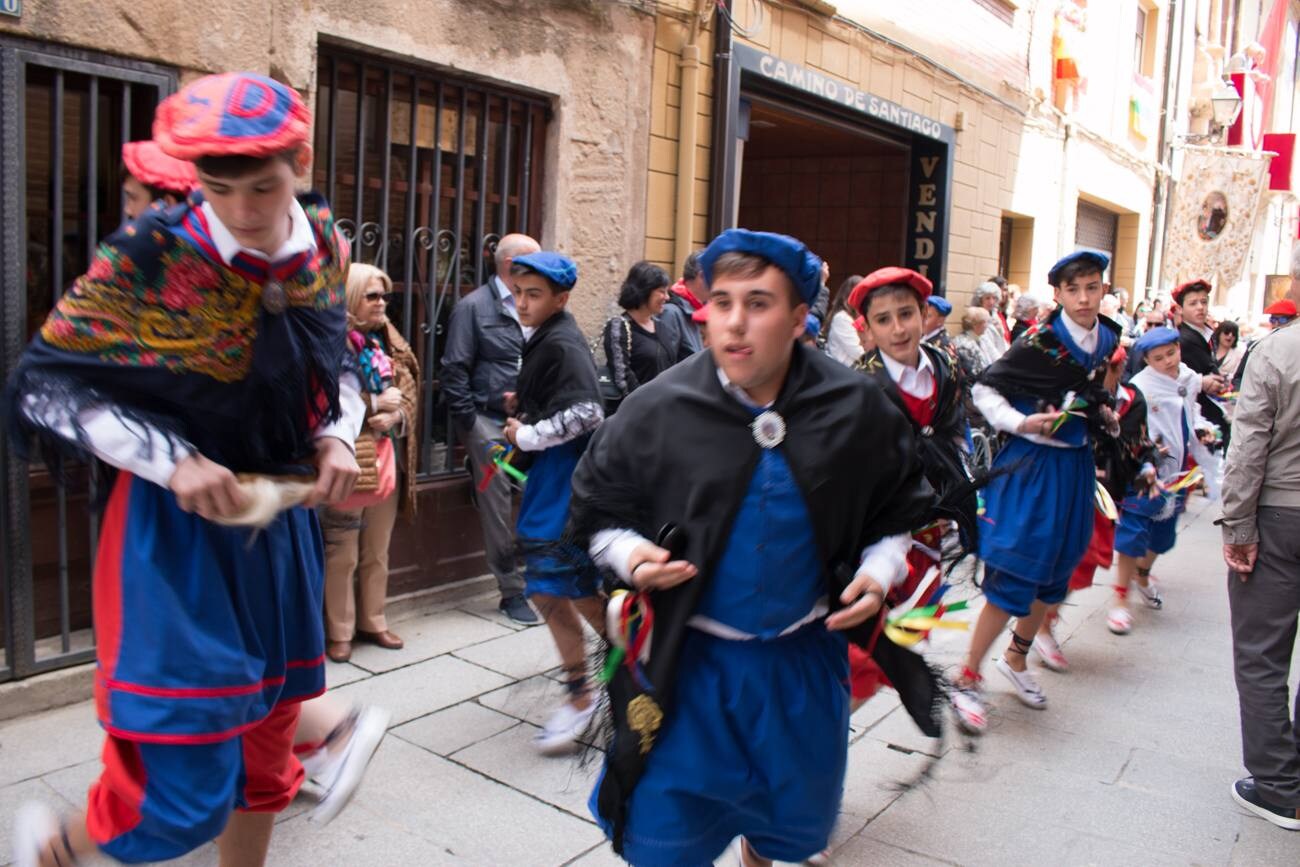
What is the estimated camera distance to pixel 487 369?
5520 millimetres

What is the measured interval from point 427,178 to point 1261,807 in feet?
15.1

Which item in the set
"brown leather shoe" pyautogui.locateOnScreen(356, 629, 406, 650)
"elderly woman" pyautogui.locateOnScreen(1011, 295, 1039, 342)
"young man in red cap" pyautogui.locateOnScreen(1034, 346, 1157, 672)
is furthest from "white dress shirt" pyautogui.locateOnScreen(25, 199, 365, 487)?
"elderly woman" pyautogui.locateOnScreen(1011, 295, 1039, 342)

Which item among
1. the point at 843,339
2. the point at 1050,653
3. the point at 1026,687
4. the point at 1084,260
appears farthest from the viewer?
the point at 843,339

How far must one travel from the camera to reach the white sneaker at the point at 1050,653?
5336 mm

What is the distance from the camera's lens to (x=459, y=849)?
3.29 meters

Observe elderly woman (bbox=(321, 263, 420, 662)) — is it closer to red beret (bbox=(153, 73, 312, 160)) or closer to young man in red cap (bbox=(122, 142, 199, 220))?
young man in red cap (bbox=(122, 142, 199, 220))

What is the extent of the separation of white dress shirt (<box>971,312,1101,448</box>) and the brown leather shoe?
282 centimetres

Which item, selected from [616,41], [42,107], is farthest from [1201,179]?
[42,107]

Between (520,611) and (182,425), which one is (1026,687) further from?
(182,425)

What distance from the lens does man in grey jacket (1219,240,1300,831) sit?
360 centimetres

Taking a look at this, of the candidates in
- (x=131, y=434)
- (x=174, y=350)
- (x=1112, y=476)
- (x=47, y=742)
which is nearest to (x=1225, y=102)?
(x=1112, y=476)

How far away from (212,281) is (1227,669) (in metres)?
5.20

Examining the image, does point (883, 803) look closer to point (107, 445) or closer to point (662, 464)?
point (662, 464)

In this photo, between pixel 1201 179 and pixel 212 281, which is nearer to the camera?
pixel 212 281
